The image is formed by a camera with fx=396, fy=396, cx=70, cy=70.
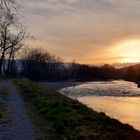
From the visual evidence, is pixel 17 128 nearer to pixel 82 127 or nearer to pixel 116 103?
pixel 82 127

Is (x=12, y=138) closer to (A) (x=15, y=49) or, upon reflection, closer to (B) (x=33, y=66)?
(A) (x=15, y=49)

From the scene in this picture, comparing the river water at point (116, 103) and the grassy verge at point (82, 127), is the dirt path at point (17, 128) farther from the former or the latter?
the river water at point (116, 103)

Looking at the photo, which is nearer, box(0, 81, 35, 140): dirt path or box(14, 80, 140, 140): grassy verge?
box(14, 80, 140, 140): grassy verge

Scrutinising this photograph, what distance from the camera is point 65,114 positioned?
1828cm

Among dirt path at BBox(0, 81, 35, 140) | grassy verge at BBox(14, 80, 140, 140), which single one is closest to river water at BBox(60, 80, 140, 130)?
grassy verge at BBox(14, 80, 140, 140)

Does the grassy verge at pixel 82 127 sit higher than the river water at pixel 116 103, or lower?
higher

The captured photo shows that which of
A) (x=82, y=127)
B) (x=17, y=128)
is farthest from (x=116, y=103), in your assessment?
(x=82, y=127)

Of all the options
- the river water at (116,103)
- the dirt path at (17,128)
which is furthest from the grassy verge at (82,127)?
the river water at (116,103)

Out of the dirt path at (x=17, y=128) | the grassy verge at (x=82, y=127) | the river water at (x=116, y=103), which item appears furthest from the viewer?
the river water at (x=116, y=103)

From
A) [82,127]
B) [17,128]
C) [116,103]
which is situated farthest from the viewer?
[116,103]

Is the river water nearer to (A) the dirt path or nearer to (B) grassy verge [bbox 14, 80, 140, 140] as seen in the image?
(B) grassy verge [bbox 14, 80, 140, 140]

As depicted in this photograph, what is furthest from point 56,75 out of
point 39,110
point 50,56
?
point 39,110

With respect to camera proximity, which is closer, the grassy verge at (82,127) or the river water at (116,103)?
the grassy verge at (82,127)

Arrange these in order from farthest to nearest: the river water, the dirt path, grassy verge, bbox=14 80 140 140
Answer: the river water
the dirt path
grassy verge, bbox=14 80 140 140
